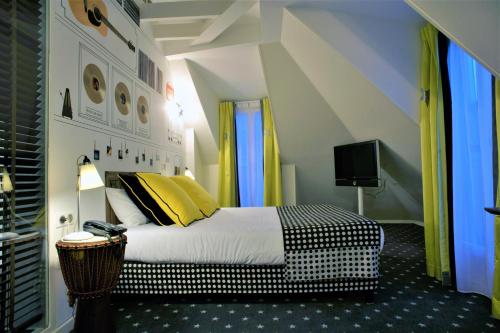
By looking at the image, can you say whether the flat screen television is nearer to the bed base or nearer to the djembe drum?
the bed base

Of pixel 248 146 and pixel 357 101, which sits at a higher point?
pixel 357 101

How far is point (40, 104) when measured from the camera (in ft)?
4.87

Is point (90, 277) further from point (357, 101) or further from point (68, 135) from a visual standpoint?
point (357, 101)

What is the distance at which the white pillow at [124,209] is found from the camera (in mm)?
2043

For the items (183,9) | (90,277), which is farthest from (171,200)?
(183,9)

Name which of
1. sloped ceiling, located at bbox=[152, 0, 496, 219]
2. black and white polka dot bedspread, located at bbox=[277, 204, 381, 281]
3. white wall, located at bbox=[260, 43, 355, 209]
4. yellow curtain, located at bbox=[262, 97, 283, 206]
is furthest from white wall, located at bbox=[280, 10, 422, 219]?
black and white polka dot bedspread, located at bbox=[277, 204, 381, 281]

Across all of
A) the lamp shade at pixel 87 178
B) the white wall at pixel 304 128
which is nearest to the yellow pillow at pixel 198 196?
the lamp shade at pixel 87 178

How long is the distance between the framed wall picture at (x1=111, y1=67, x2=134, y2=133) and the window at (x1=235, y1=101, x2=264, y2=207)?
2471 mm

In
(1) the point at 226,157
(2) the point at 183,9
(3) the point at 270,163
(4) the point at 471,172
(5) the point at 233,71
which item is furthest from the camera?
(1) the point at 226,157

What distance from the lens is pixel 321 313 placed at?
1.68 meters

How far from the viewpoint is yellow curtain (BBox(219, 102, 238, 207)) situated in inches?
185

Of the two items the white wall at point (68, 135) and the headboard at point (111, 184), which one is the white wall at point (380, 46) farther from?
the headboard at point (111, 184)

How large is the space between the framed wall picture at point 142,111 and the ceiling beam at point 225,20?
928mm

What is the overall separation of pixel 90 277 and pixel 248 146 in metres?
3.63
